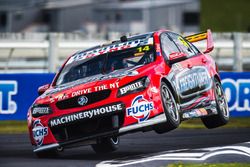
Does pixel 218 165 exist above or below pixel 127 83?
below

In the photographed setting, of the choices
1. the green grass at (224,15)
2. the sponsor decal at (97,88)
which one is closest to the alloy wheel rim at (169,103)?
the sponsor decal at (97,88)

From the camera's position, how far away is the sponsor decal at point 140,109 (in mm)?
11383

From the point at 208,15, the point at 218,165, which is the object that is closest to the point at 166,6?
the point at 208,15

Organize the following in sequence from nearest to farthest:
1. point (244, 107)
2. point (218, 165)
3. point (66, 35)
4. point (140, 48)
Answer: point (218, 165) → point (140, 48) → point (244, 107) → point (66, 35)

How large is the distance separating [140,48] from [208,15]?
39.7 metres

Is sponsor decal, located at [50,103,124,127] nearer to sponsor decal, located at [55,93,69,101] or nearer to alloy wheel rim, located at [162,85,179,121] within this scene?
sponsor decal, located at [55,93,69,101]

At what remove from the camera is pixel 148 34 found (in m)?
13.2

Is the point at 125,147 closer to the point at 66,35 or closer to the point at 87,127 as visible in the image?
the point at 87,127

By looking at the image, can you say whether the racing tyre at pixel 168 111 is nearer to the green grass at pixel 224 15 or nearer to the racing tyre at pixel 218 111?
the racing tyre at pixel 218 111

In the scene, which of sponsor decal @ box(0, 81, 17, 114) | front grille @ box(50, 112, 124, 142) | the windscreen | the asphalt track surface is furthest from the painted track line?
sponsor decal @ box(0, 81, 17, 114)

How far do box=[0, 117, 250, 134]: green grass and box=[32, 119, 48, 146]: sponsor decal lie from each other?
5279 mm

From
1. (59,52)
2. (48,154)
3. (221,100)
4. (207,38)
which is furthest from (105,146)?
(59,52)

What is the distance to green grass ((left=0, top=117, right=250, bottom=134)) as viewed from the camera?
57.3 feet

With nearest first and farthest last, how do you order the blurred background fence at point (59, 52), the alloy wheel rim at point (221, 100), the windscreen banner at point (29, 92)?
the alloy wheel rim at point (221, 100) < the windscreen banner at point (29, 92) < the blurred background fence at point (59, 52)
